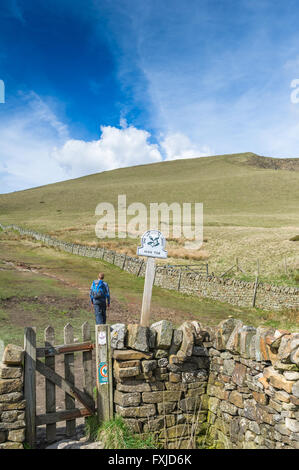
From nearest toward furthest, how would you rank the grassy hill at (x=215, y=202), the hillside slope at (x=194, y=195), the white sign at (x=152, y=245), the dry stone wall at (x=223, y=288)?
1. the white sign at (x=152, y=245)
2. the dry stone wall at (x=223, y=288)
3. the grassy hill at (x=215, y=202)
4. the hillside slope at (x=194, y=195)

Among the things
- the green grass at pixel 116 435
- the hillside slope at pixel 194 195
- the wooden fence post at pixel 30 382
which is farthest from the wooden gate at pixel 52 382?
the hillside slope at pixel 194 195

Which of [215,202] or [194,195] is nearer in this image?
[215,202]

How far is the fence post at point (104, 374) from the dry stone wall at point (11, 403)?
A: 1167 millimetres

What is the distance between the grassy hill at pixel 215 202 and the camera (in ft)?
116

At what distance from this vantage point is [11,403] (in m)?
5.17

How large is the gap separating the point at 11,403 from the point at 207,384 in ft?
10.6

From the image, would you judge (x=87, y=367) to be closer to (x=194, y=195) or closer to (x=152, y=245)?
(x=152, y=245)

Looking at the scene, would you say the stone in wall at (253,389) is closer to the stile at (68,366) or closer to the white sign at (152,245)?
the white sign at (152,245)

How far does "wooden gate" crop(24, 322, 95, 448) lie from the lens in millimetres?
5316

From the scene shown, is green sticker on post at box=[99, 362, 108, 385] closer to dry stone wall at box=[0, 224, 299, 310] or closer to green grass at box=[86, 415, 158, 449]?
green grass at box=[86, 415, 158, 449]

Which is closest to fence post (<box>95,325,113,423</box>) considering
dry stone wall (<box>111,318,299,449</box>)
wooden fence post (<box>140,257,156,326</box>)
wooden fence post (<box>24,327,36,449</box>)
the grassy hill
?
dry stone wall (<box>111,318,299,449</box>)

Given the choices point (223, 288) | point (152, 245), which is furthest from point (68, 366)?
point (223, 288)
